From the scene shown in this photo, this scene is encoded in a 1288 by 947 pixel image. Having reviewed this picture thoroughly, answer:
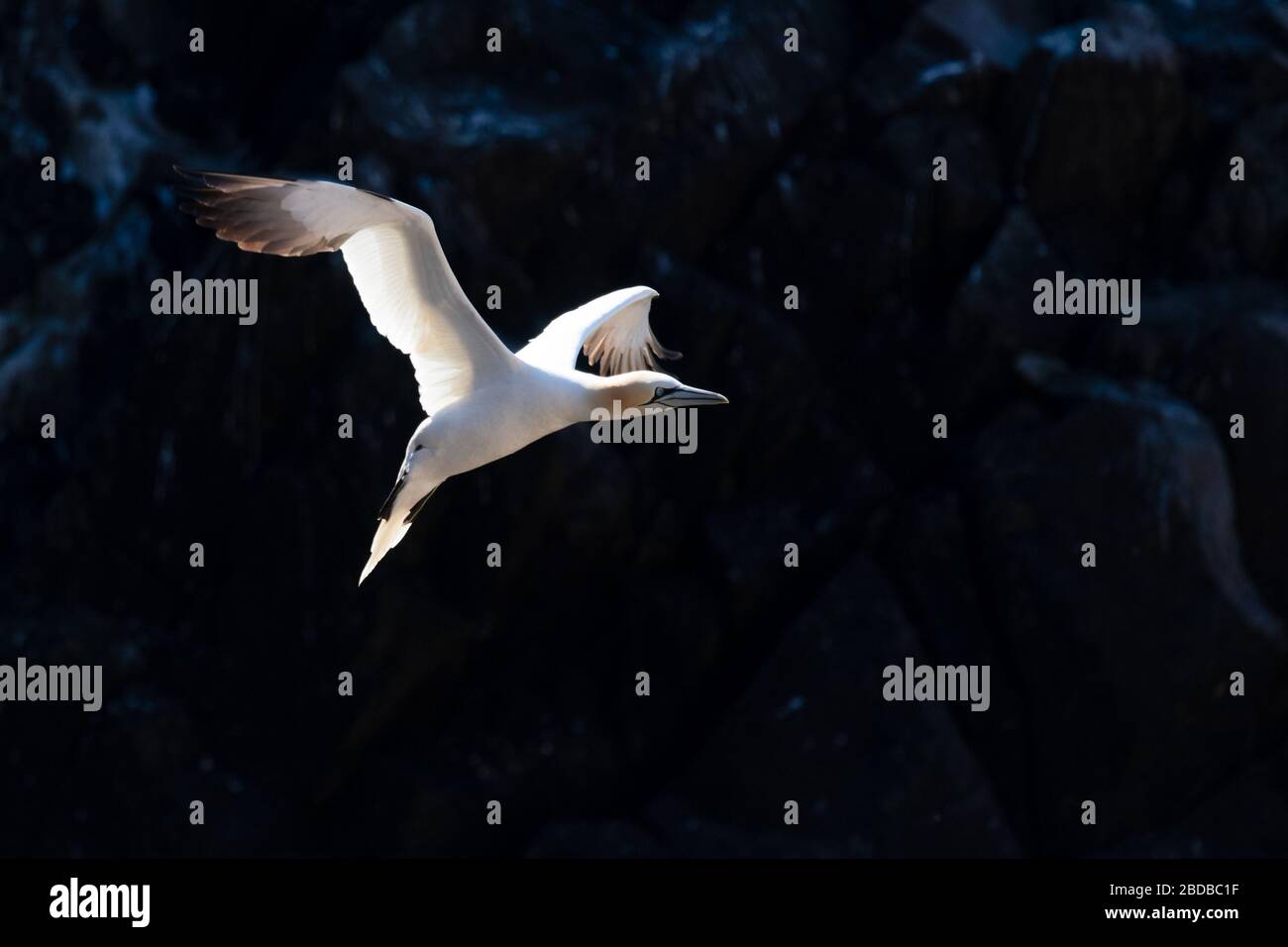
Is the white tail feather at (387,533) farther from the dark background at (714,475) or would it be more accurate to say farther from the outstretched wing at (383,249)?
the dark background at (714,475)

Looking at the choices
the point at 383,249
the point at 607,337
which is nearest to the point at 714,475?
the point at 607,337

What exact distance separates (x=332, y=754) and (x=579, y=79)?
236 inches

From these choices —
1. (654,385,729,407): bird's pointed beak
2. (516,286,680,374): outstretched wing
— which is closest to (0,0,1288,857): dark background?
(516,286,680,374): outstretched wing

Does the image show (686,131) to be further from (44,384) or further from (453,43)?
(44,384)

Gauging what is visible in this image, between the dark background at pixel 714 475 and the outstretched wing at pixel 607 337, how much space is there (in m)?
3.50

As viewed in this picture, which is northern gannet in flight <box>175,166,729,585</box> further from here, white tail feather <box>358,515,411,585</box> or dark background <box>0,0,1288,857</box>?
dark background <box>0,0,1288,857</box>

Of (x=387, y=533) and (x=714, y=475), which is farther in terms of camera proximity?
(x=714, y=475)

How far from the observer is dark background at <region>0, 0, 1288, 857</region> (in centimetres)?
1488

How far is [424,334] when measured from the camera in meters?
9.33

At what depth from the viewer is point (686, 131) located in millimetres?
15305

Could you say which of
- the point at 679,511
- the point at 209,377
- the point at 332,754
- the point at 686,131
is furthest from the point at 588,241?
the point at 332,754

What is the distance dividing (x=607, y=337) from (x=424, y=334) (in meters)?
2.27

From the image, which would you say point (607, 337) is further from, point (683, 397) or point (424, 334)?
point (683, 397)

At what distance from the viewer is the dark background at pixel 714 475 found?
14.9 metres
